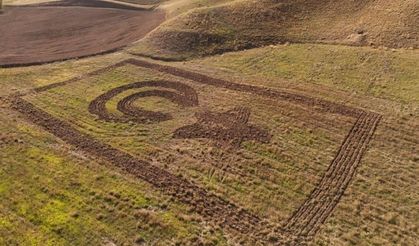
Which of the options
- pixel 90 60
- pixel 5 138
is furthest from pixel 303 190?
pixel 90 60

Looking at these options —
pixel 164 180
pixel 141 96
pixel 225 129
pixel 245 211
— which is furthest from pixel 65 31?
pixel 245 211

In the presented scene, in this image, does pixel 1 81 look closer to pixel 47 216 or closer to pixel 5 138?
pixel 5 138

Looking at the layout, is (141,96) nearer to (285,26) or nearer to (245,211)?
(245,211)

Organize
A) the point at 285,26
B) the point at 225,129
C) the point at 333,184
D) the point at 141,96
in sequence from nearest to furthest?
the point at 333,184, the point at 225,129, the point at 141,96, the point at 285,26

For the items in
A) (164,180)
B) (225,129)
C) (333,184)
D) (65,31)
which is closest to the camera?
(333,184)

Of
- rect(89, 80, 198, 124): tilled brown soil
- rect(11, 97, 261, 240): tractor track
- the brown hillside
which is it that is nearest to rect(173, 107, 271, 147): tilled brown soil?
rect(89, 80, 198, 124): tilled brown soil

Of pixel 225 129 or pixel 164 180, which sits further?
pixel 225 129

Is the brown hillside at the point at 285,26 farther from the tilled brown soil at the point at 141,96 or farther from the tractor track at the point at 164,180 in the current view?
the tractor track at the point at 164,180
